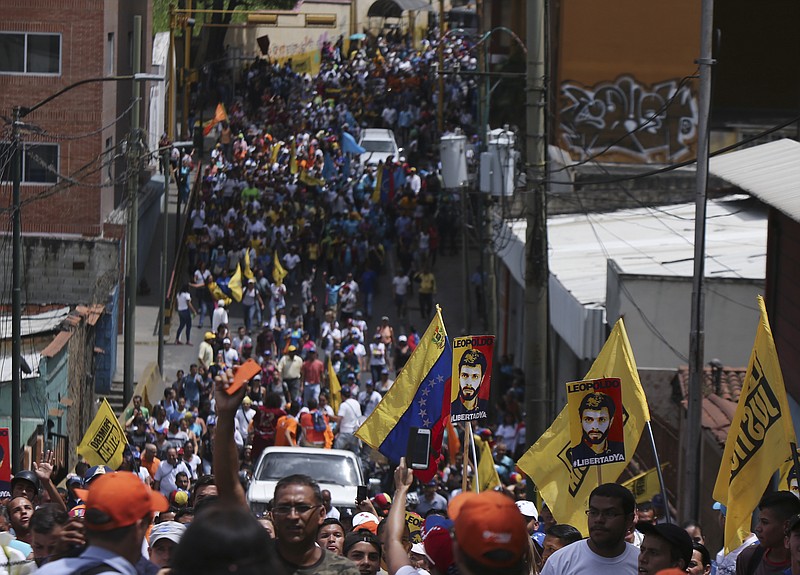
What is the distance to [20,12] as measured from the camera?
1357 inches

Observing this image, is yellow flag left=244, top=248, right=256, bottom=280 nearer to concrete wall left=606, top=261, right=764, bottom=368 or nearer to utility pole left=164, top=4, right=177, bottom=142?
utility pole left=164, top=4, right=177, bottom=142

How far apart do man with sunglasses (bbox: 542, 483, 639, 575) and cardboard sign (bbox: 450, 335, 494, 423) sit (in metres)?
6.79

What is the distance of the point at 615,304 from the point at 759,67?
44.9 ft

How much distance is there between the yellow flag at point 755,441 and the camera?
10.1 metres

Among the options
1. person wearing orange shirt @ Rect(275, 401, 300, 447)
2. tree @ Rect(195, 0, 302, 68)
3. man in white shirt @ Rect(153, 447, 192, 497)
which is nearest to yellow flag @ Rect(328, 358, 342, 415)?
person wearing orange shirt @ Rect(275, 401, 300, 447)

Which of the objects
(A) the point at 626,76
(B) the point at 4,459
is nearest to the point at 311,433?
(B) the point at 4,459

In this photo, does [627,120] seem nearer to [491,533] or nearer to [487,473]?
[487,473]

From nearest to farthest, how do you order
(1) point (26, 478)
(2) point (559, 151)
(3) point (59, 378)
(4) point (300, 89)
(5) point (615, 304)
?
1. (1) point (26, 478)
2. (5) point (615, 304)
3. (3) point (59, 378)
4. (2) point (559, 151)
5. (4) point (300, 89)

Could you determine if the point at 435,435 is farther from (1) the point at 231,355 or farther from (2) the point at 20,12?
(2) the point at 20,12

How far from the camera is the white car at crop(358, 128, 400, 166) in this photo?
44.5 metres

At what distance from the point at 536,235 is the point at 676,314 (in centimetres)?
448

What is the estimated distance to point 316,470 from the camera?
18.2 m

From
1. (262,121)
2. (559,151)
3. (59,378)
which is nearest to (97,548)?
(59,378)

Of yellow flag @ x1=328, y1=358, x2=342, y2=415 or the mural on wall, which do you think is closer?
yellow flag @ x1=328, y1=358, x2=342, y2=415
